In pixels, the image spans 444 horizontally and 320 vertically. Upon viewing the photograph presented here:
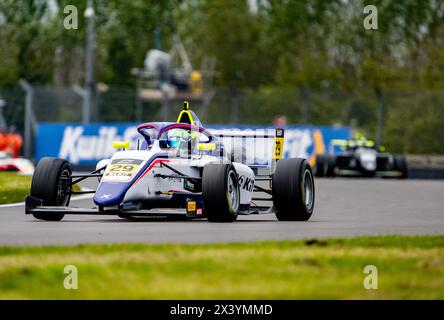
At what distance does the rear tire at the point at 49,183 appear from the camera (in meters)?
15.8

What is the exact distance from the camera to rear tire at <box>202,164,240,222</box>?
15.2 metres

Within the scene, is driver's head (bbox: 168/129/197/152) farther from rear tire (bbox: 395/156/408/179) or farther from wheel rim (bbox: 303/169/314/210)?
rear tire (bbox: 395/156/408/179)

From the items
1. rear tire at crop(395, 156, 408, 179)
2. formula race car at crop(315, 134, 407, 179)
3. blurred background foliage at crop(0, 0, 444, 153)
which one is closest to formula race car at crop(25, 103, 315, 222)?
formula race car at crop(315, 134, 407, 179)

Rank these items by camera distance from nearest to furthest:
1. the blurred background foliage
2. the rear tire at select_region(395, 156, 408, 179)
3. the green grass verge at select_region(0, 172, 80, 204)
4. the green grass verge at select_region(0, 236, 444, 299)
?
the green grass verge at select_region(0, 236, 444, 299) → the green grass verge at select_region(0, 172, 80, 204) → the rear tire at select_region(395, 156, 408, 179) → the blurred background foliage

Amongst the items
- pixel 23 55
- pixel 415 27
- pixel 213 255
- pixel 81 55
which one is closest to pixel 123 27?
pixel 81 55

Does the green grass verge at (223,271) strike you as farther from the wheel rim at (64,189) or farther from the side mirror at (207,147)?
the wheel rim at (64,189)

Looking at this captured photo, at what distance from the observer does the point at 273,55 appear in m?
72.6

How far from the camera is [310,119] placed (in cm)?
4228

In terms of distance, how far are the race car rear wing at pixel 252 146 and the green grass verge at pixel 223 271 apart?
5.67m

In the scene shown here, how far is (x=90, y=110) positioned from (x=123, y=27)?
28615 mm

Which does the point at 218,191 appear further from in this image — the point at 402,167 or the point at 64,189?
the point at 402,167

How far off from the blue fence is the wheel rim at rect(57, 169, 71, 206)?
21.8 meters

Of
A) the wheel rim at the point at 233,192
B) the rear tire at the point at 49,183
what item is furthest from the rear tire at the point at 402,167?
the rear tire at the point at 49,183

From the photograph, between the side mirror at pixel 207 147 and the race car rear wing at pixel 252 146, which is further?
the race car rear wing at pixel 252 146
